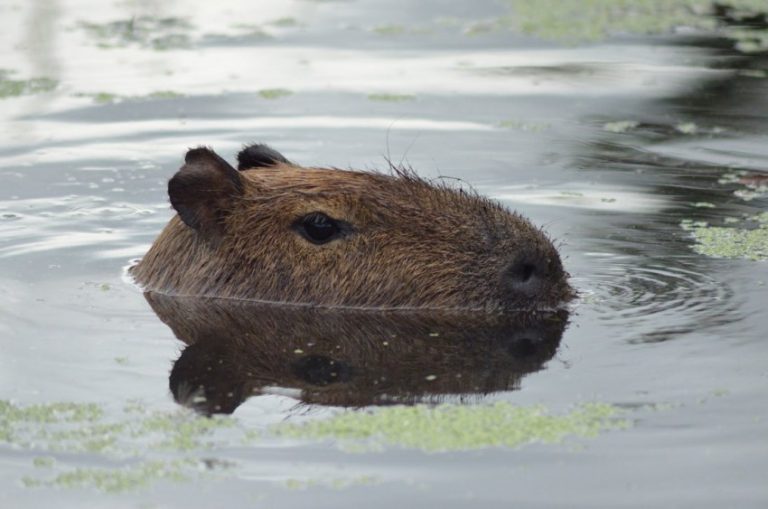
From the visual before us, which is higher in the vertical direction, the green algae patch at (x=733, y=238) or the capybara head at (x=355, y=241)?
the green algae patch at (x=733, y=238)

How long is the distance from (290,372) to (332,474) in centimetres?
138

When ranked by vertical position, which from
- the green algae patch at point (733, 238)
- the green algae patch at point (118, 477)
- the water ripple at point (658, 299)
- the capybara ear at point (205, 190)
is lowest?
the green algae patch at point (118, 477)

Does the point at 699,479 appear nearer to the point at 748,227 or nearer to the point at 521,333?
the point at 521,333

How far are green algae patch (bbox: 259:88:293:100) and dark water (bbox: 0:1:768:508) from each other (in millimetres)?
30

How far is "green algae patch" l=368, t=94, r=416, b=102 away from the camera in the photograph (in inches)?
508

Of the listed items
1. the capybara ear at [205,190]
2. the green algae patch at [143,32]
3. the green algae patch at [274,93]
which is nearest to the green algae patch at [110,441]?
the capybara ear at [205,190]

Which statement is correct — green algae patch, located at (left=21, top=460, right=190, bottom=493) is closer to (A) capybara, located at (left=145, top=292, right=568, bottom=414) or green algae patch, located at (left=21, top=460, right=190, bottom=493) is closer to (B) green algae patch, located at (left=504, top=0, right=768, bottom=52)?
(A) capybara, located at (left=145, top=292, right=568, bottom=414)

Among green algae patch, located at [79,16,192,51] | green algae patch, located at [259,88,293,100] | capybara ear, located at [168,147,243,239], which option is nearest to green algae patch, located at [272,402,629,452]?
capybara ear, located at [168,147,243,239]

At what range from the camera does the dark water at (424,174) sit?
5539 millimetres

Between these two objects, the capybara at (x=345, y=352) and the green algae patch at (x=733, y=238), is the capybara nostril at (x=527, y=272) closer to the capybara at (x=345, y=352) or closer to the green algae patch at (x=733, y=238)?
the capybara at (x=345, y=352)

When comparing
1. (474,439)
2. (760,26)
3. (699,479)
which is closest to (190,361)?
(474,439)

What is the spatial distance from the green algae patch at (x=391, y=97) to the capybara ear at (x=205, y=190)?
17.0 ft

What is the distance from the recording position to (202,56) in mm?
14742

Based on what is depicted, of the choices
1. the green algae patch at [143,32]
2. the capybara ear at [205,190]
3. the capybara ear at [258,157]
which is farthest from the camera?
the green algae patch at [143,32]
